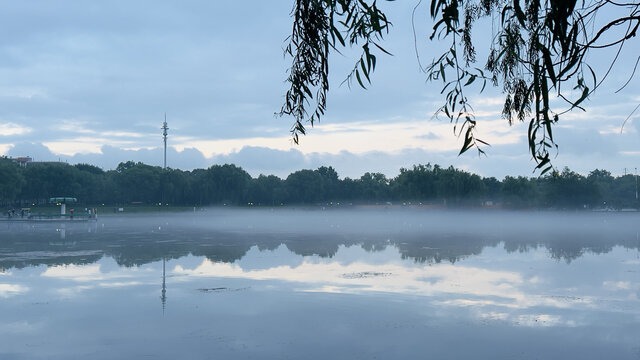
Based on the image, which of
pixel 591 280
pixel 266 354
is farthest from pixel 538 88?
pixel 591 280

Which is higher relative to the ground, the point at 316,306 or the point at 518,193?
the point at 518,193

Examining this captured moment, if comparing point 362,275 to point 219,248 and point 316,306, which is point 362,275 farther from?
point 219,248

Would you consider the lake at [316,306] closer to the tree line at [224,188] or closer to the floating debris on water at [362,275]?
the floating debris on water at [362,275]

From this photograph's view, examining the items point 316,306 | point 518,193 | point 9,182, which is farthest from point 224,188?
point 316,306

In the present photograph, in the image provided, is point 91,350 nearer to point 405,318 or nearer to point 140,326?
point 140,326

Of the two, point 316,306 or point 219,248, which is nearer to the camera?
point 316,306

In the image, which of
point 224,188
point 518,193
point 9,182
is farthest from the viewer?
point 224,188

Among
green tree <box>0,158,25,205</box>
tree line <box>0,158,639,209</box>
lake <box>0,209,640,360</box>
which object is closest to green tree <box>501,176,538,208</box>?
tree line <box>0,158,639,209</box>

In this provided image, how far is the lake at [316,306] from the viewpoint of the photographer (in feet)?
44.3

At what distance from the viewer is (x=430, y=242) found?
143ft

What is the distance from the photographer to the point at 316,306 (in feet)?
59.5

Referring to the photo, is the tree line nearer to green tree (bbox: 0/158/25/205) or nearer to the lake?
green tree (bbox: 0/158/25/205)

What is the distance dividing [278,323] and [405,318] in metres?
3.55

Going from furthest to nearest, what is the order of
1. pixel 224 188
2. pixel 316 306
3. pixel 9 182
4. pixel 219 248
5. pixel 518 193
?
pixel 224 188
pixel 518 193
pixel 9 182
pixel 219 248
pixel 316 306
